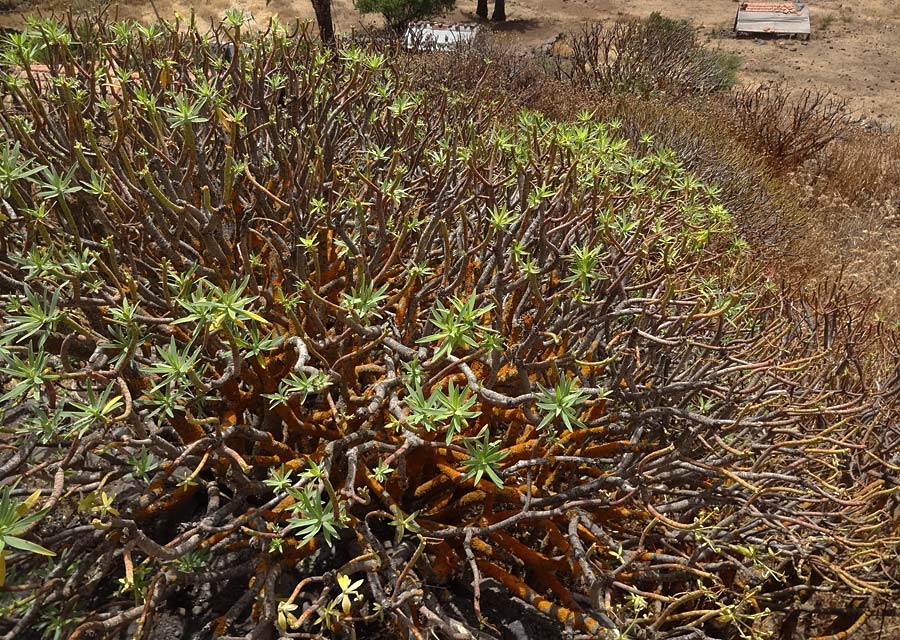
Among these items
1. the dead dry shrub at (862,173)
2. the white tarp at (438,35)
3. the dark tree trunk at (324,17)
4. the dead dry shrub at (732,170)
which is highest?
the dark tree trunk at (324,17)

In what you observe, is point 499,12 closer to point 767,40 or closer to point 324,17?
point 767,40

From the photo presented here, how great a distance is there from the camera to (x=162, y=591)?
177 cm

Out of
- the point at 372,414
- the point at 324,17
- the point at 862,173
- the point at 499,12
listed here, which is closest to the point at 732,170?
the point at 862,173

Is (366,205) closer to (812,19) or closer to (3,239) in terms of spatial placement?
(3,239)

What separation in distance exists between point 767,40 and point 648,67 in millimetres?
14499

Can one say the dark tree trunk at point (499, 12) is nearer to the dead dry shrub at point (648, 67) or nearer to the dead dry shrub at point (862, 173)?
the dead dry shrub at point (648, 67)

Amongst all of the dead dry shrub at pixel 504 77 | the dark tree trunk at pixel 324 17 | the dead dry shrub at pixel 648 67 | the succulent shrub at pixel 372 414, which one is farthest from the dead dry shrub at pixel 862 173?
the dark tree trunk at pixel 324 17

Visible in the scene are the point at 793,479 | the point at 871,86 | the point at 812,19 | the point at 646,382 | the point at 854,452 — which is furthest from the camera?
the point at 812,19

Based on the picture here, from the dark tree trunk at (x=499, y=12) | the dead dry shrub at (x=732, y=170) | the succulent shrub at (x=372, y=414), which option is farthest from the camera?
the dark tree trunk at (x=499, y=12)

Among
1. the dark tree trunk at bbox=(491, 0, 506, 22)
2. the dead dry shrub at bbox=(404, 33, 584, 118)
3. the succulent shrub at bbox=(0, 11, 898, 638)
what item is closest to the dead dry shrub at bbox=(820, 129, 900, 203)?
the dead dry shrub at bbox=(404, 33, 584, 118)

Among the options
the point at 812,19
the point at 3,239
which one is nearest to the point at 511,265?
the point at 3,239

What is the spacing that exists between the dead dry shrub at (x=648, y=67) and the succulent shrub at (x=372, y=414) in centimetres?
811

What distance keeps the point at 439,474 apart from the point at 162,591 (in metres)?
0.86

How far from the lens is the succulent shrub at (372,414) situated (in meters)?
1.69
